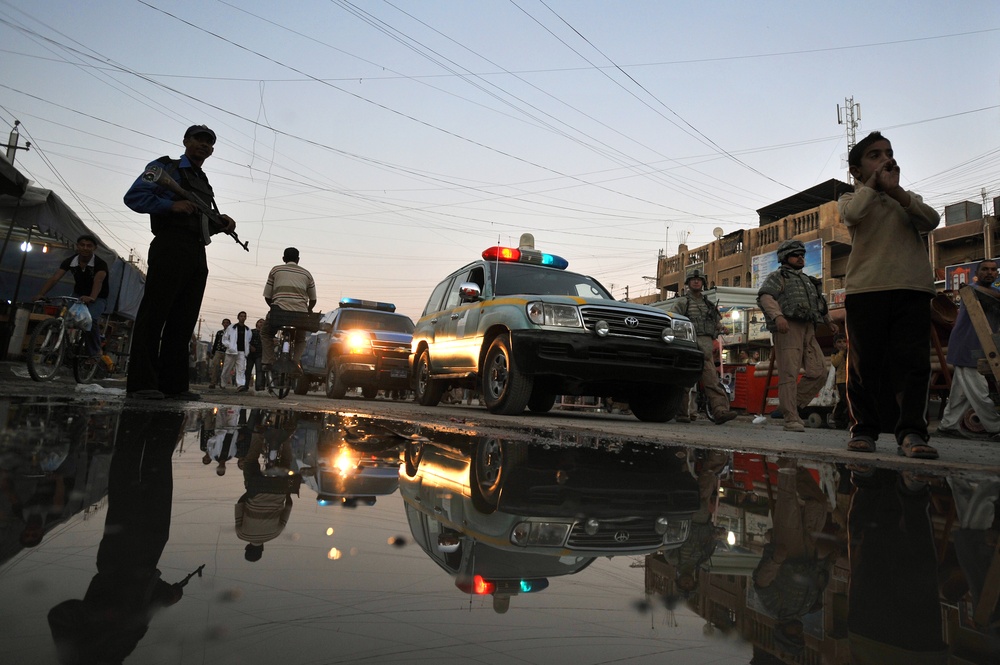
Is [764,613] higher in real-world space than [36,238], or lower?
lower

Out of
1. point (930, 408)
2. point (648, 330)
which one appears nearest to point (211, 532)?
point (648, 330)

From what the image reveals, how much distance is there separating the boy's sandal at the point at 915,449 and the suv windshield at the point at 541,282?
3951mm

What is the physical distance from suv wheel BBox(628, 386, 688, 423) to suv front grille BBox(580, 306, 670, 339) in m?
0.91

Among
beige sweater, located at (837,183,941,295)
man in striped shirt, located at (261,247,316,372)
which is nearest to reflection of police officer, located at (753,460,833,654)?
beige sweater, located at (837,183,941,295)

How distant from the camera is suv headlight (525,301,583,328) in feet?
20.9

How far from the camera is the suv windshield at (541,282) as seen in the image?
7.50 metres

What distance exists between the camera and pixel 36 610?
783mm

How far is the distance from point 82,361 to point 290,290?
2824 mm

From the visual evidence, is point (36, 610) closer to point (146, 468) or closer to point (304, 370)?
point (146, 468)

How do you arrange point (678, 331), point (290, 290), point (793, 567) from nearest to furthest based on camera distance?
point (793, 567)
point (678, 331)
point (290, 290)

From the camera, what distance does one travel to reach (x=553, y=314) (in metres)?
6.42

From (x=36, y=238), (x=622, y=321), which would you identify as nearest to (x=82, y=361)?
(x=622, y=321)

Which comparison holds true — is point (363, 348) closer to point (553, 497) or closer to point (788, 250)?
point (788, 250)

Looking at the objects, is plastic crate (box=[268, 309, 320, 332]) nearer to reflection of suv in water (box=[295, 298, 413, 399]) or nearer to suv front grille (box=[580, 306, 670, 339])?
reflection of suv in water (box=[295, 298, 413, 399])
